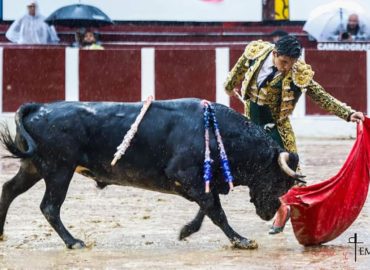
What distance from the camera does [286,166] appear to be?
5.14 m

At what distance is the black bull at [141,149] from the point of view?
201 inches

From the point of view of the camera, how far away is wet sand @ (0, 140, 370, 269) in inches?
183

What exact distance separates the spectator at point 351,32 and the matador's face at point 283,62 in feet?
27.4

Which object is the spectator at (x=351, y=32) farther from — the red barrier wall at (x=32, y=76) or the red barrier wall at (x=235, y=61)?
the red barrier wall at (x=32, y=76)


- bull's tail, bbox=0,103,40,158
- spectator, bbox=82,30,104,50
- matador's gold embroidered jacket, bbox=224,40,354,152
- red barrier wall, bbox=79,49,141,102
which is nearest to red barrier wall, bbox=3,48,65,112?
red barrier wall, bbox=79,49,141,102

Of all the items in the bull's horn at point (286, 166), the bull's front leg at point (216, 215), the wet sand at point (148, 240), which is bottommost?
the wet sand at point (148, 240)

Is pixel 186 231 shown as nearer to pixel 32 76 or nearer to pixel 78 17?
pixel 32 76

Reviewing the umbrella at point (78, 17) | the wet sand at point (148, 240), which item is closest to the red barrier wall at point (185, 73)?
the umbrella at point (78, 17)

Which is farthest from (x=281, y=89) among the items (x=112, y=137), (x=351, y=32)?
(x=351, y=32)

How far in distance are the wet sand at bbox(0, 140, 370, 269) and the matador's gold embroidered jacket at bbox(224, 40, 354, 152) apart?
607mm

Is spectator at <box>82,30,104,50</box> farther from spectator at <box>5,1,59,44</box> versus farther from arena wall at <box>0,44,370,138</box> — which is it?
spectator at <box>5,1,59,44</box>

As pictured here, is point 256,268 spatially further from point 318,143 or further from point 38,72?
point 38,72

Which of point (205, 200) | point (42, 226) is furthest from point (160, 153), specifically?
point (42, 226)

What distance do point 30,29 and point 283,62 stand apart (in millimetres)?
8737
